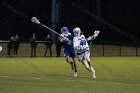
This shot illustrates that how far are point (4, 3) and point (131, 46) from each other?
2294 centimetres

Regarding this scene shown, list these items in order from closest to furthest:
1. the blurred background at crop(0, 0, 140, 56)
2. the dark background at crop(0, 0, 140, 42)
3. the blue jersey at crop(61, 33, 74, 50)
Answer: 1. the blue jersey at crop(61, 33, 74, 50)
2. the blurred background at crop(0, 0, 140, 56)
3. the dark background at crop(0, 0, 140, 42)

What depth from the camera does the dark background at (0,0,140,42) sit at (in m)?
57.8

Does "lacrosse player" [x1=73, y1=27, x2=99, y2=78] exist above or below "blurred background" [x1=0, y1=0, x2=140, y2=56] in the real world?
below

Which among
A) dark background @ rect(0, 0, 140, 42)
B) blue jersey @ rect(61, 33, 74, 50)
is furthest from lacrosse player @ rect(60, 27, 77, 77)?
dark background @ rect(0, 0, 140, 42)

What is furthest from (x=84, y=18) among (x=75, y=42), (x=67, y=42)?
(x=75, y=42)

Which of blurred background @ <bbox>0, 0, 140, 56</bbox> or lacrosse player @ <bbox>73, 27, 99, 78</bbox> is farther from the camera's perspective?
blurred background @ <bbox>0, 0, 140, 56</bbox>

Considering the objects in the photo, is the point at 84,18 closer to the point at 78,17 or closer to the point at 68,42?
the point at 78,17

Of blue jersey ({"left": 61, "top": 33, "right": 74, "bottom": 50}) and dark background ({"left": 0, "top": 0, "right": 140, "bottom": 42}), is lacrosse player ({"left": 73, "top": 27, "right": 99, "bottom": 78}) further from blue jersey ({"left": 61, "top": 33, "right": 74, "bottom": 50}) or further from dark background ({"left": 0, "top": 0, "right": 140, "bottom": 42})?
dark background ({"left": 0, "top": 0, "right": 140, "bottom": 42})

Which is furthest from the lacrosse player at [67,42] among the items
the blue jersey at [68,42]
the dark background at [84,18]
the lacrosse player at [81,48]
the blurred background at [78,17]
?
the dark background at [84,18]

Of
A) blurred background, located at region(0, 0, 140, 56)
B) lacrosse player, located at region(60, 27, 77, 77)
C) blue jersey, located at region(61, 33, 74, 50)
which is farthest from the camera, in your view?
blurred background, located at region(0, 0, 140, 56)

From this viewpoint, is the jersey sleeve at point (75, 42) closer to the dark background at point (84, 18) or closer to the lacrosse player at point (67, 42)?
the lacrosse player at point (67, 42)

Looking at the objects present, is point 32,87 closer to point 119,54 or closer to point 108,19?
point 119,54

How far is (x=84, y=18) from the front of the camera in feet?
201

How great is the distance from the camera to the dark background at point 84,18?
57.8 m
